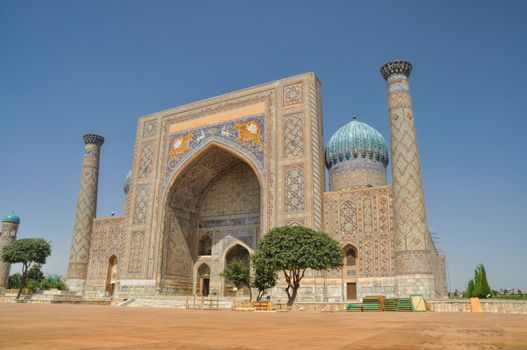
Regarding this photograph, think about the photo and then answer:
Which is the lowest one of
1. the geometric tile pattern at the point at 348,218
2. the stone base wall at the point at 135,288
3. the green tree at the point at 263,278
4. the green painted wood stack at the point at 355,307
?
the green painted wood stack at the point at 355,307

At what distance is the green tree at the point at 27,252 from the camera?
18.6 metres

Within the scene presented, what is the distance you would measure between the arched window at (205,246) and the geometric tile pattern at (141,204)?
272 centimetres

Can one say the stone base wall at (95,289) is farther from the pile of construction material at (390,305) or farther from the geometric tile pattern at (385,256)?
the pile of construction material at (390,305)

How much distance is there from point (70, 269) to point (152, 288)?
555 cm

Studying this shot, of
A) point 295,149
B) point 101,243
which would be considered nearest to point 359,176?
point 295,149

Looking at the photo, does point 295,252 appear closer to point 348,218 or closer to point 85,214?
point 348,218

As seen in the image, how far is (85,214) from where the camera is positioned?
21.0 m

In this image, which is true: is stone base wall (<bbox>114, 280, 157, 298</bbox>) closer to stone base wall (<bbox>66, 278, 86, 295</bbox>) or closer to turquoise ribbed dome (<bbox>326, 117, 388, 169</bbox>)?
stone base wall (<bbox>66, 278, 86, 295</bbox>)

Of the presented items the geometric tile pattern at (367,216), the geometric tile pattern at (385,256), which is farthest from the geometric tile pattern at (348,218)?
the geometric tile pattern at (385,256)

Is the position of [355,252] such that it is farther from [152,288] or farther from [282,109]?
[152,288]

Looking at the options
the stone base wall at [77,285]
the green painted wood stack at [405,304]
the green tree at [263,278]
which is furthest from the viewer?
the stone base wall at [77,285]

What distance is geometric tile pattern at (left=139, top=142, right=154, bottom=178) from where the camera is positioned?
63.7 ft

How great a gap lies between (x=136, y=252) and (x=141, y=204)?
201cm

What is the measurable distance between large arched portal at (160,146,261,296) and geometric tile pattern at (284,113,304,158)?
2.54m
